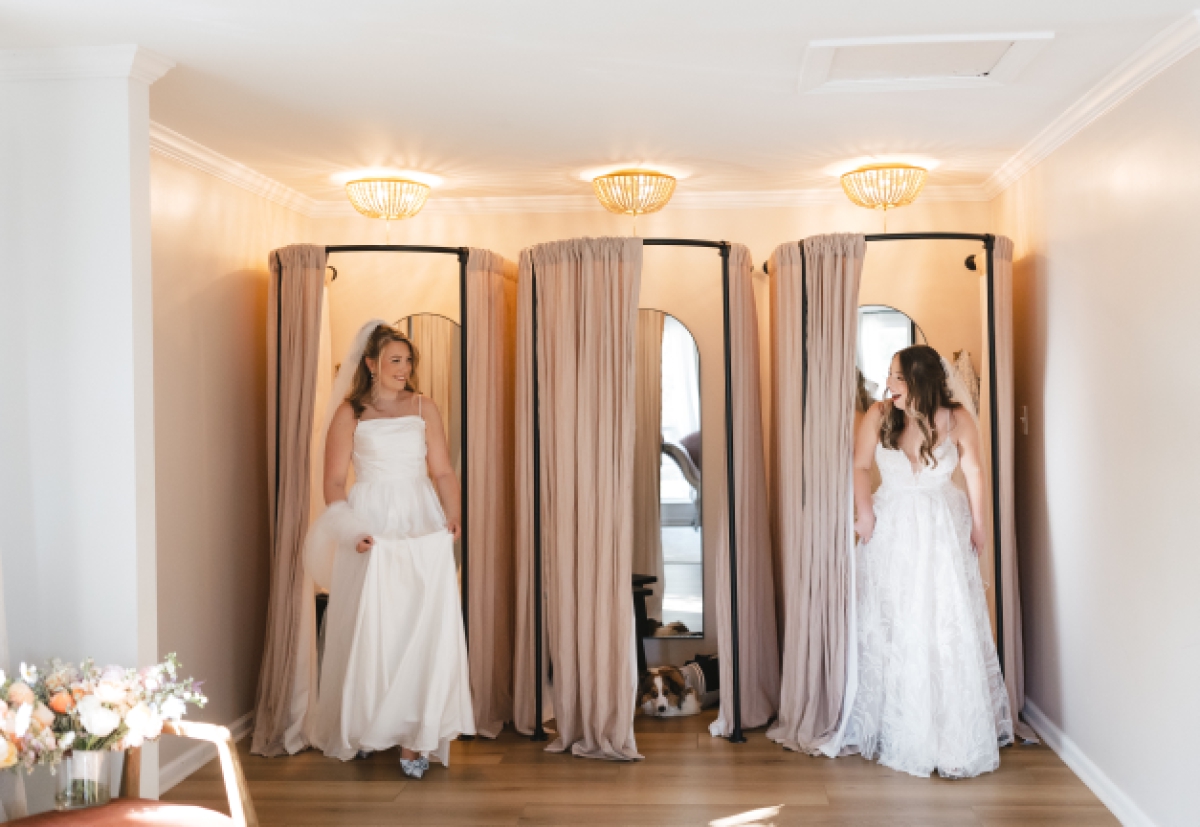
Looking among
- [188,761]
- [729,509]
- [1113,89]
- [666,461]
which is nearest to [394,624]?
[188,761]

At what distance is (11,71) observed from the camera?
2900 mm

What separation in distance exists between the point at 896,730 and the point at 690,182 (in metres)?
2.45

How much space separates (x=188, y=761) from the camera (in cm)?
390

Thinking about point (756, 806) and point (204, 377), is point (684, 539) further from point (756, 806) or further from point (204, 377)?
point (204, 377)

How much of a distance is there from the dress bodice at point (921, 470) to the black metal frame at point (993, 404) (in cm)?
30

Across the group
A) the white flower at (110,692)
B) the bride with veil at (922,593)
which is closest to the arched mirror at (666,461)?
the bride with veil at (922,593)

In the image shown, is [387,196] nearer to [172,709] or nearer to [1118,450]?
[172,709]

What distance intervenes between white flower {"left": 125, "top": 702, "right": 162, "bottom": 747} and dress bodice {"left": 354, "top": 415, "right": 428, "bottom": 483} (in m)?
1.63

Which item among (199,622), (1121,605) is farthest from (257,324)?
(1121,605)

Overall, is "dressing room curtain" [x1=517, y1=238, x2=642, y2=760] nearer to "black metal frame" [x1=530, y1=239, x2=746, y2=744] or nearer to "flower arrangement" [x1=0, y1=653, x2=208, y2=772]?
"black metal frame" [x1=530, y1=239, x2=746, y2=744]

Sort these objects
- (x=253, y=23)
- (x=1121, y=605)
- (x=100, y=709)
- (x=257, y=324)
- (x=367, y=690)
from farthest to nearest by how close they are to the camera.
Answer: (x=257, y=324) → (x=367, y=690) → (x=1121, y=605) → (x=253, y=23) → (x=100, y=709)

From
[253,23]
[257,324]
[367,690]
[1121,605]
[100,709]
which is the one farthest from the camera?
[257,324]

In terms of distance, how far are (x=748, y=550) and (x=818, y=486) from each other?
1.34 ft

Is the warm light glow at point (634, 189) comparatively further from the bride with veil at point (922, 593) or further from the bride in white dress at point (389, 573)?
the bride with veil at point (922, 593)
